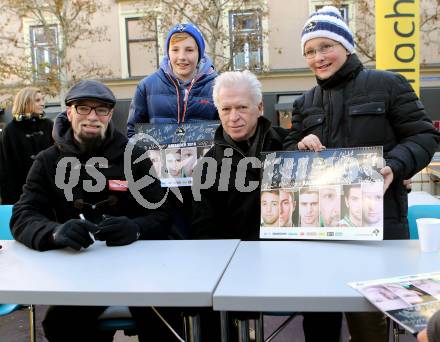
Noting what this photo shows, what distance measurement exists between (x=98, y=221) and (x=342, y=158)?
1327mm

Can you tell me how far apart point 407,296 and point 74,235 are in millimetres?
1440

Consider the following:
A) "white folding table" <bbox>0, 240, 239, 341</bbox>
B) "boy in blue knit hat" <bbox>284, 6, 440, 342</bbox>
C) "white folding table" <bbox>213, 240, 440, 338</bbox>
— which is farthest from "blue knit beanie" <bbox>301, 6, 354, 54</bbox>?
"white folding table" <bbox>0, 240, 239, 341</bbox>

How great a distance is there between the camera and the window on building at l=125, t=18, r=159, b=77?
18.5 meters

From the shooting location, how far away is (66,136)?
8.93 feet

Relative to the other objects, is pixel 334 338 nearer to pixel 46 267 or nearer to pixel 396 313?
pixel 396 313

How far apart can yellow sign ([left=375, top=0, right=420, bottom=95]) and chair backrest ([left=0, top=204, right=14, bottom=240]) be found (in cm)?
462

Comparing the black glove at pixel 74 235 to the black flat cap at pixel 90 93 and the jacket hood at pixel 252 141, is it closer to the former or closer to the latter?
the black flat cap at pixel 90 93

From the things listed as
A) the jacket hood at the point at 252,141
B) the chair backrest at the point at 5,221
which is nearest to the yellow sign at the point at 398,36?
the jacket hood at the point at 252,141

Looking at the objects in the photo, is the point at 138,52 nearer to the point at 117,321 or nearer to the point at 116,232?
the point at 116,232

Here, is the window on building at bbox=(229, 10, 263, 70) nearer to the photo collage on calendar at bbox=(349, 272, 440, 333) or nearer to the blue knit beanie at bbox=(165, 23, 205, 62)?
the blue knit beanie at bbox=(165, 23, 205, 62)

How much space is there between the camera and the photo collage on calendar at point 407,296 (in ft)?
4.71

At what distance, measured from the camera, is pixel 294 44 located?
1805 cm

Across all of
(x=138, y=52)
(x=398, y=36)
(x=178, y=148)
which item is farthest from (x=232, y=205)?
(x=138, y=52)

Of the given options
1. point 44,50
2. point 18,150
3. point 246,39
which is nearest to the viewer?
point 18,150
